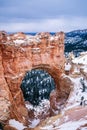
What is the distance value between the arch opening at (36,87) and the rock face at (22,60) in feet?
63.5

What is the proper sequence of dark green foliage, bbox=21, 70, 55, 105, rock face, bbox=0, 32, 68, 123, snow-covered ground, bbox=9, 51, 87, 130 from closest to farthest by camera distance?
1. snow-covered ground, bbox=9, 51, 87, 130
2. rock face, bbox=0, 32, 68, 123
3. dark green foliage, bbox=21, 70, 55, 105

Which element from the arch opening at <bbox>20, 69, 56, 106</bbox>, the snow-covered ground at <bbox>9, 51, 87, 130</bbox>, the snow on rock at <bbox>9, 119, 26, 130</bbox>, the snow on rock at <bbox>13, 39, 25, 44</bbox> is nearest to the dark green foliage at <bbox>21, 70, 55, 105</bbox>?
the arch opening at <bbox>20, 69, 56, 106</bbox>

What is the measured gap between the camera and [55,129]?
3066cm

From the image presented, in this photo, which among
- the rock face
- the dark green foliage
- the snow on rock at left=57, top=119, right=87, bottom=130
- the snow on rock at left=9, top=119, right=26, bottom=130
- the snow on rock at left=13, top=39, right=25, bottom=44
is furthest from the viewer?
the dark green foliage

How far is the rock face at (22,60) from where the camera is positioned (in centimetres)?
4200

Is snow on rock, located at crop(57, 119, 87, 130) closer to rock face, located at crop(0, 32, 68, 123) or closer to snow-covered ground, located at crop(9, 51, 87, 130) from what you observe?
snow-covered ground, located at crop(9, 51, 87, 130)

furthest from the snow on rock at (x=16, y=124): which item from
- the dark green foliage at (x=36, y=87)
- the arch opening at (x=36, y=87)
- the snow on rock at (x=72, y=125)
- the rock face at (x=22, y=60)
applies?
the dark green foliage at (x=36, y=87)

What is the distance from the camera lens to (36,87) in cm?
8769

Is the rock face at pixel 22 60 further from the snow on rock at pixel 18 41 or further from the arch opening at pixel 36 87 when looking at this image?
the arch opening at pixel 36 87

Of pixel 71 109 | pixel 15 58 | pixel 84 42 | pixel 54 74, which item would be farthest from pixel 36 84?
pixel 84 42

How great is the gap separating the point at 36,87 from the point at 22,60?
43365 mm

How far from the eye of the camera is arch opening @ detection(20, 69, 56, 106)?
7512cm

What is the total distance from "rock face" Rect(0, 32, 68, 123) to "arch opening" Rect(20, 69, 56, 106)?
63.5 feet

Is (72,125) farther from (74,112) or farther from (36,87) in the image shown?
(36,87)
